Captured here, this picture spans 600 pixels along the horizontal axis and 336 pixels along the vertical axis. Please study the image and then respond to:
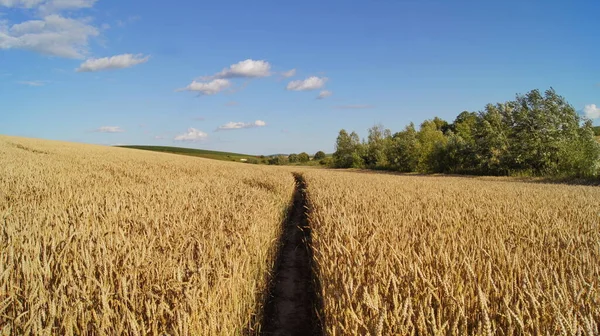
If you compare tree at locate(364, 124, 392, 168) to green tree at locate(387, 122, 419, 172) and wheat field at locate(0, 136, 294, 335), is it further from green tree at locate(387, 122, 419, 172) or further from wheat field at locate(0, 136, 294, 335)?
wheat field at locate(0, 136, 294, 335)

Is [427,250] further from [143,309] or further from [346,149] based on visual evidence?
[346,149]

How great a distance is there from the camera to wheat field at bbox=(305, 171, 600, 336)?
1761mm

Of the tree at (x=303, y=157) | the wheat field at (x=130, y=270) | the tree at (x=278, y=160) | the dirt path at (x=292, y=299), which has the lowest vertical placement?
the dirt path at (x=292, y=299)

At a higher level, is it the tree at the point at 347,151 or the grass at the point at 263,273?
the tree at the point at 347,151

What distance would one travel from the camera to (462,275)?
2.64m

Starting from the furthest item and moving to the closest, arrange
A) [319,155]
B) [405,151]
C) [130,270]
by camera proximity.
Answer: [319,155] → [405,151] → [130,270]

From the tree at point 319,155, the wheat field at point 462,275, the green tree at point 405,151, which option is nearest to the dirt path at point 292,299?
the wheat field at point 462,275

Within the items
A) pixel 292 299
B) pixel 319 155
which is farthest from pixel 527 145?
pixel 319 155

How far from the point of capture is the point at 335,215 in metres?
4.76

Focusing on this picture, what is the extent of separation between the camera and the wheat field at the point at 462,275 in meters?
1.76

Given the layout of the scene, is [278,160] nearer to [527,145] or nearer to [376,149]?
[376,149]

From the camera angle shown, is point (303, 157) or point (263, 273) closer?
point (263, 273)

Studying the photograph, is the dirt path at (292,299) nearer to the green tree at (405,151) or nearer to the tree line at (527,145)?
the tree line at (527,145)

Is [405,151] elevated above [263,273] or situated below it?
above
